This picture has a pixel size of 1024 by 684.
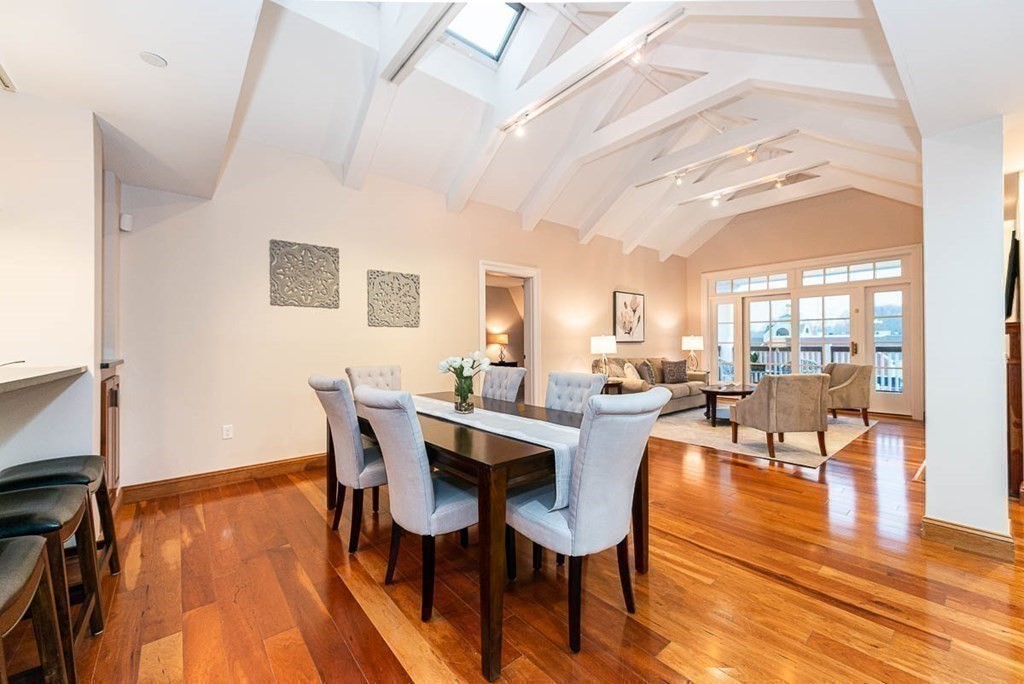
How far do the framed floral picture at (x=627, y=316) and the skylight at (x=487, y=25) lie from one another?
390cm

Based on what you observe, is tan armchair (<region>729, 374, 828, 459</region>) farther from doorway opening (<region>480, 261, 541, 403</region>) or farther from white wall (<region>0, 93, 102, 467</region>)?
white wall (<region>0, 93, 102, 467</region>)

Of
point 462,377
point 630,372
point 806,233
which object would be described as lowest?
point 630,372

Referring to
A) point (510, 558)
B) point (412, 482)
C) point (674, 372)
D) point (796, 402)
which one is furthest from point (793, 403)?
point (412, 482)

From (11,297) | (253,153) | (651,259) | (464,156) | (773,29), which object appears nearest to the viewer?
(11,297)

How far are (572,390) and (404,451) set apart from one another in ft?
4.23

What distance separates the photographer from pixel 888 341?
5859 millimetres

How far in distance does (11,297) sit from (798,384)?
5.34 meters

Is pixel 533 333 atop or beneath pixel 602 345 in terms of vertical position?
atop

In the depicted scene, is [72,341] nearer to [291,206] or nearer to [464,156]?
[291,206]

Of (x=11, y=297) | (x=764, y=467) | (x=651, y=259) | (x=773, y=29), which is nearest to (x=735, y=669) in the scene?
(x=764, y=467)

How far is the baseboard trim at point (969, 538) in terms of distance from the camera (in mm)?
2105

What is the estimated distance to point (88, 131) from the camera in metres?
2.06

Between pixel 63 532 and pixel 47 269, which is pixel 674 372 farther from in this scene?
pixel 47 269

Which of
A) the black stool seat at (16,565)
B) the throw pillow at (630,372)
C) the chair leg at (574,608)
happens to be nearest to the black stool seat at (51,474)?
the black stool seat at (16,565)
